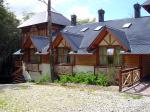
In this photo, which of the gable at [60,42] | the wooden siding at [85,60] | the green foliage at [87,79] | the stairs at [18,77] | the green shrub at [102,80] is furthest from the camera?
the stairs at [18,77]

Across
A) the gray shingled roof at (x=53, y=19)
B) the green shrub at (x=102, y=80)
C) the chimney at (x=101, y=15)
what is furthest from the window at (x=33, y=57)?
the green shrub at (x=102, y=80)

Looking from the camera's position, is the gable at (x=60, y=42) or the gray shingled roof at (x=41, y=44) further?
the gray shingled roof at (x=41, y=44)

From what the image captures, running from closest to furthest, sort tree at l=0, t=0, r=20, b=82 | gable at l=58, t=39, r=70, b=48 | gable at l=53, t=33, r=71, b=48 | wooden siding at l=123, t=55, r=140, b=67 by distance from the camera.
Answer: wooden siding at l=123, t=55, r=140, b=67
gable at l=58, t=39, r=70, b=48
gable at l=53, t=33, r=71, b=48
tree at l=0, t=0, r=20, b=82

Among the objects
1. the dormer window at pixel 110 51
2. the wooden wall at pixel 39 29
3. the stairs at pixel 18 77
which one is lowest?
the stairs at pixel 18 77

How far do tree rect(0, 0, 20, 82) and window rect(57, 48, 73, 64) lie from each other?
38.6 feet

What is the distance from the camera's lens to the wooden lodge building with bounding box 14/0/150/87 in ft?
72.9

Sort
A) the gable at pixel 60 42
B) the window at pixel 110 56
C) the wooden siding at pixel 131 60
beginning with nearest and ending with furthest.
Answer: the wooden siding at pixel 131 60, the window at pixel 110 56, the gable at pixel 60 42

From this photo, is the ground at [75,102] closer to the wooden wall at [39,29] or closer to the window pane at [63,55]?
the window pane at [63,55]

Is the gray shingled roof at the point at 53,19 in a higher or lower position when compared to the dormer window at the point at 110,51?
higher

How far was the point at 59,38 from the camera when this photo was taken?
2669cm

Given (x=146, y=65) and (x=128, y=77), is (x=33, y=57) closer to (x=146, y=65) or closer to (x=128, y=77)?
(x=146, y=65)

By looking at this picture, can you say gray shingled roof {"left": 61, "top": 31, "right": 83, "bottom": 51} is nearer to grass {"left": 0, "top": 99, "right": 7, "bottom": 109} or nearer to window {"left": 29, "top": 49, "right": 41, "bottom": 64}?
window {"left": 29, "top": 49, "right": 41, "bottom": 64}

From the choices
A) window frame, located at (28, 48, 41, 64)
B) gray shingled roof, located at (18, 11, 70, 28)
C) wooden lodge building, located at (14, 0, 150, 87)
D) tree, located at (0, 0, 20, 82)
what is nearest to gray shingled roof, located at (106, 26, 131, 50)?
wooden lodge building, located at (14, 0, 150, 87)

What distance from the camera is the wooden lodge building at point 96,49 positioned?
2222 cm
